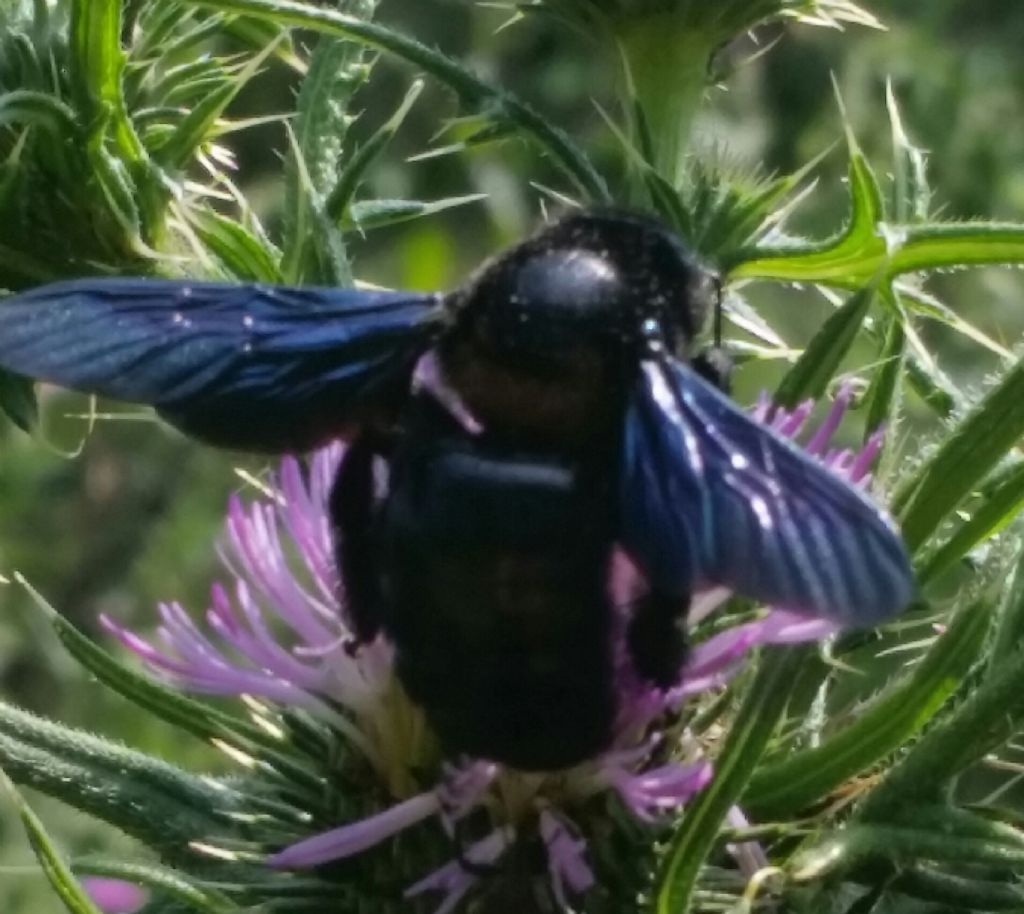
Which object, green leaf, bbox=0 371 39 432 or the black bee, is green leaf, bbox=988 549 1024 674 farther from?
green leaf, bbox=0 371 39 432

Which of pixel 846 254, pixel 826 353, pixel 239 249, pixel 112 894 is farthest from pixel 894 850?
pixel 112 894

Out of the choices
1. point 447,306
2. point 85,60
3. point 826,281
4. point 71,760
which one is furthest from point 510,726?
point 85,60

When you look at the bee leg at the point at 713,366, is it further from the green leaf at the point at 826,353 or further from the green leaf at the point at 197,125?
the green leaf at the point at 197,125

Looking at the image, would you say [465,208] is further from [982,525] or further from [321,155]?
[982,525]

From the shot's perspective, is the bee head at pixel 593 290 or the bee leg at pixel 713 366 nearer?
the bee head at pixel 593 290

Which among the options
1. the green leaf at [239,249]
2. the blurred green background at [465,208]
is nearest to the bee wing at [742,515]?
the green leaf at [239,249]

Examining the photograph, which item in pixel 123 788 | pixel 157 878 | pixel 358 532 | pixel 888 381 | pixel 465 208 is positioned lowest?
pixel 465 208
